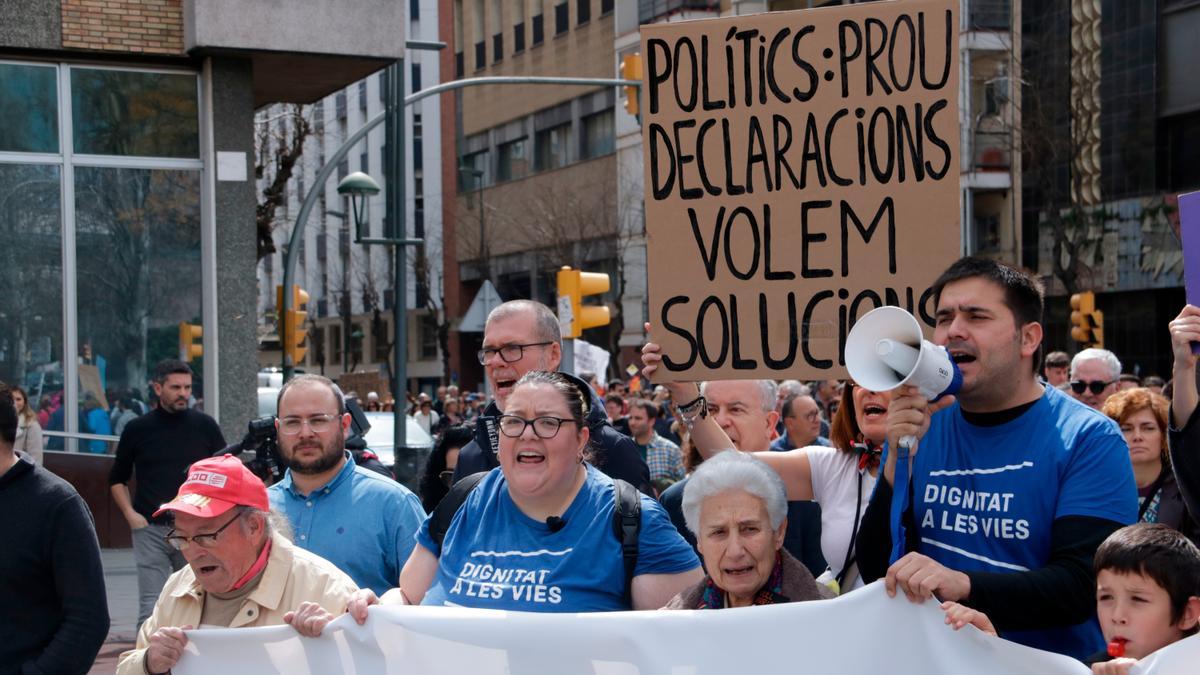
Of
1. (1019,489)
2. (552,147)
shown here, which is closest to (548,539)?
(1019,489)

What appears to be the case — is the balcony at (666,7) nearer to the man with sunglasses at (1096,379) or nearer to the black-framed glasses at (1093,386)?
the man with sunglasses at (1096,379)

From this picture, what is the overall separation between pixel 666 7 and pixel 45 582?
36.5 m

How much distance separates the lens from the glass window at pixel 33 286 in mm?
15023

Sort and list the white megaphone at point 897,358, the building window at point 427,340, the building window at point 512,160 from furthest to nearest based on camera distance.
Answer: the building window at point 427,340, the building window at point 512,160, the white megaphone at point 897,358

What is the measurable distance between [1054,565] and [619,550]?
117 cm

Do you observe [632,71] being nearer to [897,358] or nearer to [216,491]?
[216,491]

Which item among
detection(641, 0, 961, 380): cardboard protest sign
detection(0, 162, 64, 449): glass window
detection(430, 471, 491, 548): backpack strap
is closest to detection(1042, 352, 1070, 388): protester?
detection(641, 0, 961, 380): cardboard protest sign

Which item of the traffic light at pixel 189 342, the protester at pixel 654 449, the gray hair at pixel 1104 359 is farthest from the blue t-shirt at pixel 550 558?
the traffic light at pixel 189 342

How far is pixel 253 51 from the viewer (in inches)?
603

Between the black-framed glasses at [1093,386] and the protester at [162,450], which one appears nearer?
the black-framed glasses at [1093,386]

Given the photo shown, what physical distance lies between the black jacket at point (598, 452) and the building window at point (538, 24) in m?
41.9

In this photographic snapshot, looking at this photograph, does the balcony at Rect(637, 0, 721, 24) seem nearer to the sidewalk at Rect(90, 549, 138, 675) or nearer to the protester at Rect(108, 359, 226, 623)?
the sidewalk at Rect(90, 549, 138, 675)

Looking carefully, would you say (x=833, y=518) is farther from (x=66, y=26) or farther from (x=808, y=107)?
(x=66, y=26)

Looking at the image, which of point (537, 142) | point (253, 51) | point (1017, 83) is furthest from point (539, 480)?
point (537, 142)
